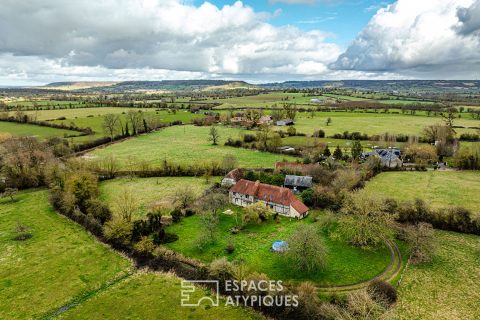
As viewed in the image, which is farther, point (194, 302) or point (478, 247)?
point (478, 247)

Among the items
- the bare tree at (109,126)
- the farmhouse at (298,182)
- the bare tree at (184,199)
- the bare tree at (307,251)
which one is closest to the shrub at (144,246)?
the bare tree at (184,199)

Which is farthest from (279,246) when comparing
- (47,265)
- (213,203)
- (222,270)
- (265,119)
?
(265,119)

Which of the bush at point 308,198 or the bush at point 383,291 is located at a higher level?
the bush at point 308,198

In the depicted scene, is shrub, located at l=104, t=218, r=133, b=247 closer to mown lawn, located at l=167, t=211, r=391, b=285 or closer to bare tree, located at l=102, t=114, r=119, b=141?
mown lawn, located at l=167, t=211, r=391, b=285

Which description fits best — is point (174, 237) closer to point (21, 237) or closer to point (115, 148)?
point (21, 237)

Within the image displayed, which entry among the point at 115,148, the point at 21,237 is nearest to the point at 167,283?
the point at 21,237

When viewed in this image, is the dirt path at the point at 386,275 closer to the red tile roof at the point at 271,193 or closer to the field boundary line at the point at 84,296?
the red tile roof at the point at 271,193
